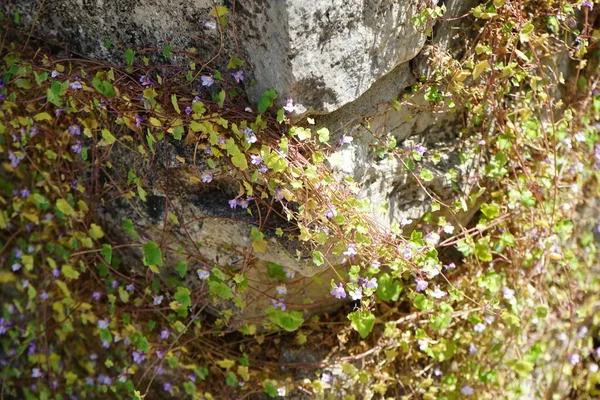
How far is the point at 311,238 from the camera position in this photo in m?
2.18

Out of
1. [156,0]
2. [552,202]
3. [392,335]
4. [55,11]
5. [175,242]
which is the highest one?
[156,0]

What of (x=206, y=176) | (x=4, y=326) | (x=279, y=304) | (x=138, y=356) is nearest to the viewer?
(x=206, y=176)

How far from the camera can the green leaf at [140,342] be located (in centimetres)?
258

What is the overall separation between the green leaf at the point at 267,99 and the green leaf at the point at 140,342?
1.07 m

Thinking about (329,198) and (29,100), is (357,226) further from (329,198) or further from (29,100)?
(29,100)

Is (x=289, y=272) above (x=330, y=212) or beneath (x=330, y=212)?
beneath

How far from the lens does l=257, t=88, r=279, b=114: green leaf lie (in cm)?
209

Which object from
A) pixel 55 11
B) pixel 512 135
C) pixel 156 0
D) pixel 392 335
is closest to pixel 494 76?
pixel 512 135

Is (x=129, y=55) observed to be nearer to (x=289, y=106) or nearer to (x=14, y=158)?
(x=289, y=106)

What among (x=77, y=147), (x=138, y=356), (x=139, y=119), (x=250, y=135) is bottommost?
(x=138, y=356)

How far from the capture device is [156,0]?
2217 mm

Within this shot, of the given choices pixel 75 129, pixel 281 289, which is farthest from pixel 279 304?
pixel 75 129

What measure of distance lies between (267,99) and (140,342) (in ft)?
3.70

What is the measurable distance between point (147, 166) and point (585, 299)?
2.00m
